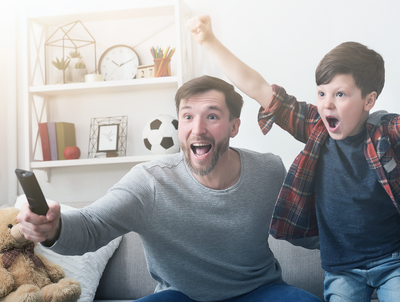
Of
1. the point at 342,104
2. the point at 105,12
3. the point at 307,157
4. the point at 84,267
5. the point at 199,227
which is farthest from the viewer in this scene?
the point at 105,12

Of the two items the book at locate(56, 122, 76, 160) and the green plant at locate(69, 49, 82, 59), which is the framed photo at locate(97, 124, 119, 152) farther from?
the green plant at locate(69, 49, 82, 59)

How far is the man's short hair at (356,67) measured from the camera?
99cm

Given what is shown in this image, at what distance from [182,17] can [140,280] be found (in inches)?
55.4

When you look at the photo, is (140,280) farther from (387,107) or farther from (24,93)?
(387,107)

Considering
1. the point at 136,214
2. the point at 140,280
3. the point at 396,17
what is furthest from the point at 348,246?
the point at 396,17

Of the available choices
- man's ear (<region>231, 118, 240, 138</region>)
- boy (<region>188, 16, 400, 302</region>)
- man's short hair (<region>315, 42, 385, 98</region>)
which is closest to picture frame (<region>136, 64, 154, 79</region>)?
man's ear (<region>231, 118, 240, 138</region>)

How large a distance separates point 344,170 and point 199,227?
47cm

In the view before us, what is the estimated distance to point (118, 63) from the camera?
2.28 metres

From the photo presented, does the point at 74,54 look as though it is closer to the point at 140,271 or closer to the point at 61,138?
the point at 61,138

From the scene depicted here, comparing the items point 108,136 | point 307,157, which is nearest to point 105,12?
point 108,136

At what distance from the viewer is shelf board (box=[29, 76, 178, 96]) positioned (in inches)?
82.1

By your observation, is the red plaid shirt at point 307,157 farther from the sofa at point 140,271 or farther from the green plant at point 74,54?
the green plant at point 74,54

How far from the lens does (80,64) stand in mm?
2227

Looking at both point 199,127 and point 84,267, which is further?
point 84,267
